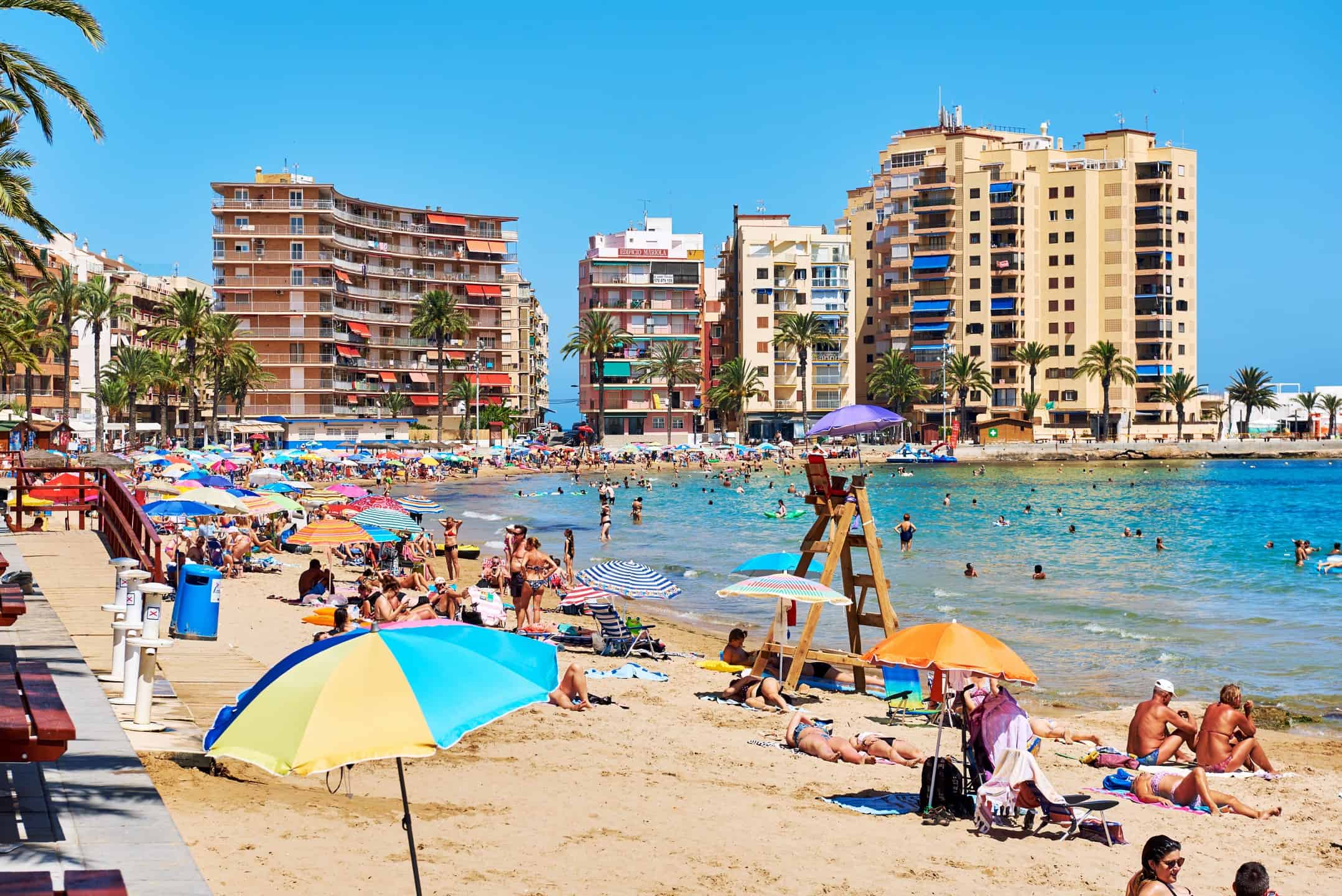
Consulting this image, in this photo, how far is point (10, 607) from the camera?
950 centimetres

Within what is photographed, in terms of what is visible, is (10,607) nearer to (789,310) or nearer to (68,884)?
(68,884)

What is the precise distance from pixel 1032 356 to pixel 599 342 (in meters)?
38.4

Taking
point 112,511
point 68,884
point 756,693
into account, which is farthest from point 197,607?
point 68,884

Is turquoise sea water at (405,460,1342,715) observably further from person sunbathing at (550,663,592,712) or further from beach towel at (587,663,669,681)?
person sunbathing at (550,663,592,712)

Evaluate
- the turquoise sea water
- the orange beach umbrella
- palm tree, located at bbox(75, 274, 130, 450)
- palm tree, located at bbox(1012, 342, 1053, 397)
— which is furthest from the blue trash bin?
palm tree, located at bbox(1012, 342, 1053, 397)

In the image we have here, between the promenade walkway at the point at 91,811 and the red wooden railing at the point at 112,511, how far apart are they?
233 inches

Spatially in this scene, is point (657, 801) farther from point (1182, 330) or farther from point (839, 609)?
point (1182, 330)

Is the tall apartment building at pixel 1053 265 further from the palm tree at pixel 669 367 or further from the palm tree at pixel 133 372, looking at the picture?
the palm tree at pixel 133 372

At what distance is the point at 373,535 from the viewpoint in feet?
80.5

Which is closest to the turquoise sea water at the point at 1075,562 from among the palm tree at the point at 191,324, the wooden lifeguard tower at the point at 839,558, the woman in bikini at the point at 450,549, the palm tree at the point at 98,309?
the wooden lifeguard tower at the point at 839,558

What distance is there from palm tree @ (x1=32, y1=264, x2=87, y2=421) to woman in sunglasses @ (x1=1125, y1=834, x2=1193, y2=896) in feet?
249

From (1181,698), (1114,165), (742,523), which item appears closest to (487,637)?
(1181,698)

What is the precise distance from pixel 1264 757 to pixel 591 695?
24.8 feet

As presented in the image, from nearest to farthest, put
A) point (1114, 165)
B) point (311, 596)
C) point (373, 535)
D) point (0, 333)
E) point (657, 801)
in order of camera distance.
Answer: point (657, 801) < point (311, 596) < point (373, 535) < point (0, 333) < point (1114, 165)
